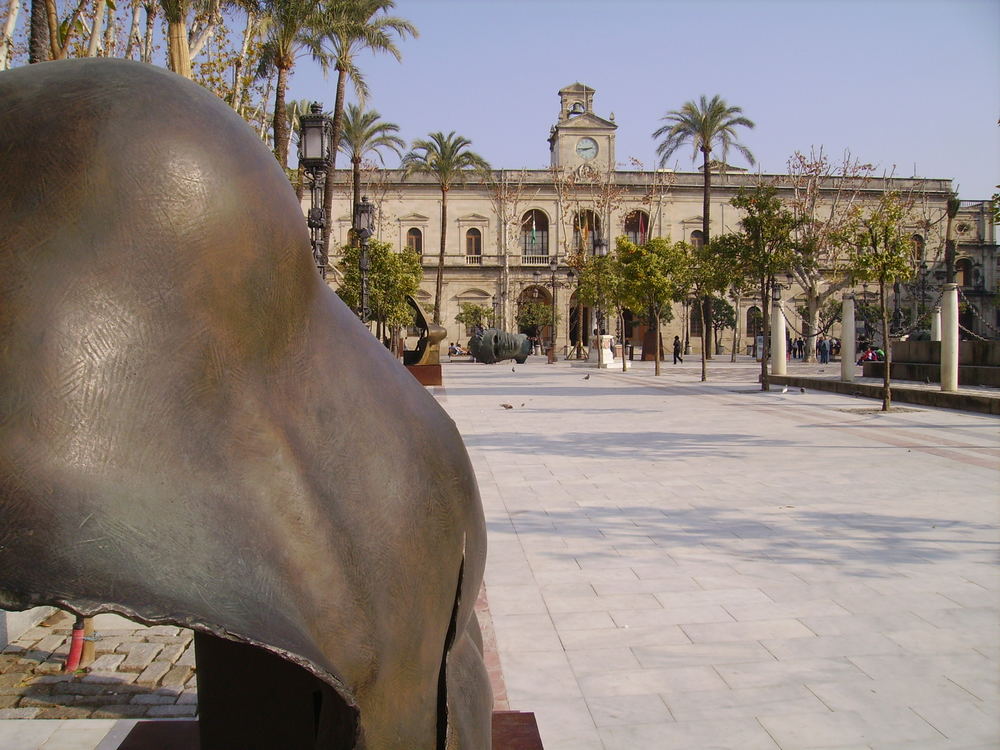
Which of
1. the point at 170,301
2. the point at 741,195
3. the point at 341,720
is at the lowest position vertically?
the point at 341,720

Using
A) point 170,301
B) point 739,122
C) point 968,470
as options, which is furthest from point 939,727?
point 739,122

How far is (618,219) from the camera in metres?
52.6

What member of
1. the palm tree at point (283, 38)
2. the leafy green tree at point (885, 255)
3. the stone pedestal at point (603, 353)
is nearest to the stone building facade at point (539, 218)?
the stone pedestal at point (603, 353)

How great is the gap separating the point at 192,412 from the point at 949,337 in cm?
1667

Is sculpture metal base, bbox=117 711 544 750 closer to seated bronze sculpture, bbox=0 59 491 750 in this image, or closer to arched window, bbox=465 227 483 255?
seated bronze sculpture, bbox=0 59 491 750

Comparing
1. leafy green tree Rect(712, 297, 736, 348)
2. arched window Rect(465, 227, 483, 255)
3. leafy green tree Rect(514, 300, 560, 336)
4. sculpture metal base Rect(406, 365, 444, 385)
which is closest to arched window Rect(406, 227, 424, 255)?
arched window Rect(465, 227, 483, 255)

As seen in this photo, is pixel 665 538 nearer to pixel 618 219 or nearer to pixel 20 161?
pixel 20 161

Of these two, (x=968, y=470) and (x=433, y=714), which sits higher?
(x=433, y=714)

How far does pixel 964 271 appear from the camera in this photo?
5512 centimetres

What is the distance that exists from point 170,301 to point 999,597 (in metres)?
4.72

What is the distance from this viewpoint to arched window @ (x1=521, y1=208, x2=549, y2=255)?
52.8 metres

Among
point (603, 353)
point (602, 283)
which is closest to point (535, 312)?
point (602, 283)

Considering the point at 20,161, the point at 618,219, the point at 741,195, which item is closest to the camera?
the point at 20,161

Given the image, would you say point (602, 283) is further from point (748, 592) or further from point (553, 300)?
point (748, 592)
